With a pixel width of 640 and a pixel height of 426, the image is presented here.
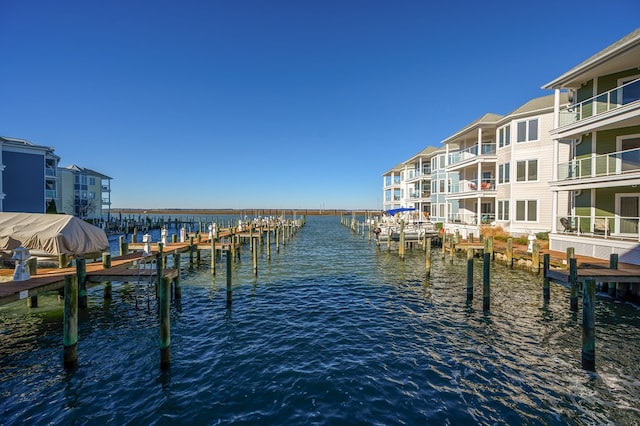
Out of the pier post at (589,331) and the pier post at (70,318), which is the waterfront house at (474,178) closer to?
the pier post at (589,331)

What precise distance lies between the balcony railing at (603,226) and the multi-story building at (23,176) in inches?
1966

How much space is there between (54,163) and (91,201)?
1695cm

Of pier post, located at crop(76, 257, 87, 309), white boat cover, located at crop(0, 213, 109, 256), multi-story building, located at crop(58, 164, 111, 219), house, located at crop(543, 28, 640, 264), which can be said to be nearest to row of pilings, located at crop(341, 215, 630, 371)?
house, located at crop(543, 28, 640, 264)

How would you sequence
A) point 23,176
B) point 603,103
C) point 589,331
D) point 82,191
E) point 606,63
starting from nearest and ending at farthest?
point 589,331 < point 606,63 < point 603,103 < point 23,176 < point 82,191

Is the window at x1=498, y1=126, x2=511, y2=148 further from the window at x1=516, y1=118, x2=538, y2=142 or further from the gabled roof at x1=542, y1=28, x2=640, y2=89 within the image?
the gabled roof at x1=542, y1=28, x2=640, y2=89

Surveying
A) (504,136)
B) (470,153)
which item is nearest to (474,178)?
(470,153)

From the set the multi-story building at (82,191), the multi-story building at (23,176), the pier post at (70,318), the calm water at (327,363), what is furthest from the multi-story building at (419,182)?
the multi-story building at (82,191)

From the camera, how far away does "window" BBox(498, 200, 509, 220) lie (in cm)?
3014

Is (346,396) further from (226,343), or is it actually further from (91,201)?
(91,201)

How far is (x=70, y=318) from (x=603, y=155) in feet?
86.0

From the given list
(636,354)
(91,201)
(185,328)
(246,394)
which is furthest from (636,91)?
A: (91,201)

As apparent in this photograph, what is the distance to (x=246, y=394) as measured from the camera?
326 inches

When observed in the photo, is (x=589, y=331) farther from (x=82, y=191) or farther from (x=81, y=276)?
(x=82, y=191)

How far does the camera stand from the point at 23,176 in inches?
1587
